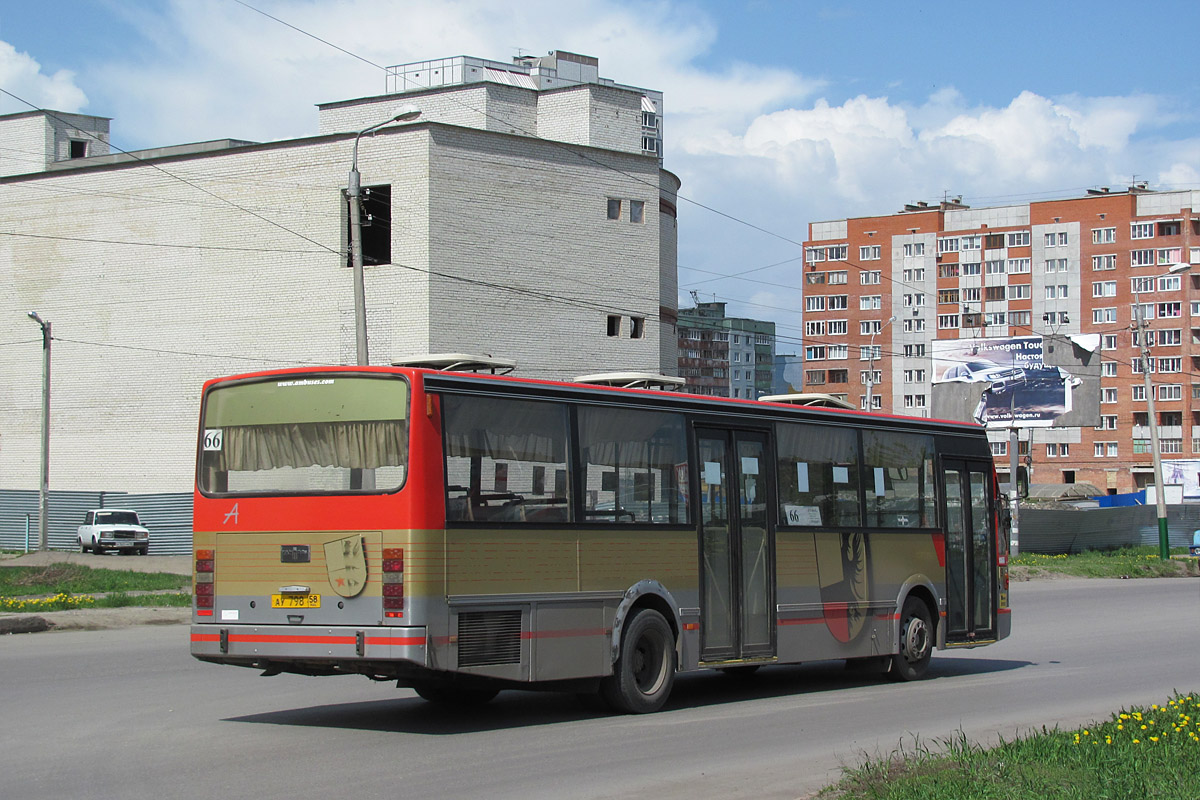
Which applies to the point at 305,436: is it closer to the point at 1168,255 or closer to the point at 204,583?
the point at 204,583

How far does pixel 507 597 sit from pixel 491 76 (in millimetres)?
55434

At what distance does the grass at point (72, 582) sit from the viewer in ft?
84.8

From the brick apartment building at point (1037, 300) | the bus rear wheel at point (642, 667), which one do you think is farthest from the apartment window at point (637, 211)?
the brick apartment building at point (1037, 300)

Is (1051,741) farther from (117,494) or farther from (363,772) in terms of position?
(117,494)

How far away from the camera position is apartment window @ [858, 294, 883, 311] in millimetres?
117188

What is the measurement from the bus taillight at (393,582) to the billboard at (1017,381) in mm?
44301

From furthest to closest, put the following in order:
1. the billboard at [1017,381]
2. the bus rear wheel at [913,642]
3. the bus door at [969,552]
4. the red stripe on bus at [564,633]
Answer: the billboard at [1017,381] < the bus door at [969,552] < the bus rear wheel at [913,642] < the red stripe on bus at [564,633]

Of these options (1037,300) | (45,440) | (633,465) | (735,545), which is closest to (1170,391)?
(1037,300)

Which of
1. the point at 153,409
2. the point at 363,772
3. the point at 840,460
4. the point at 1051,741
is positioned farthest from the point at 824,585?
the point at 153,409

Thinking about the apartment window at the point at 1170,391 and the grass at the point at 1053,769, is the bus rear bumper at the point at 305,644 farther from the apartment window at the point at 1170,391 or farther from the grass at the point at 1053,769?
the apartment window at the point at 1170,391

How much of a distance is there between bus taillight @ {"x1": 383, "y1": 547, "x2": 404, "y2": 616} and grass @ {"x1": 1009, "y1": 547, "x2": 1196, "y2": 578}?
32.8 metres

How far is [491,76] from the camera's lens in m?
63.3

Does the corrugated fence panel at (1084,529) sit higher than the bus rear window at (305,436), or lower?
lower

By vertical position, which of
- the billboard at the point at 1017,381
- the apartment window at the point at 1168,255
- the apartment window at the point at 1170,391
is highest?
the apartment window at the point at 1168,255
